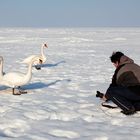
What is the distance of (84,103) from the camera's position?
787 centimetres

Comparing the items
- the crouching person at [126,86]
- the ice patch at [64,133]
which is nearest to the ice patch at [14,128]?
the ice patch at [64,133]

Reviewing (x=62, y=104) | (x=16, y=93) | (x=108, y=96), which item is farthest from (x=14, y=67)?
(x=108, y=96)

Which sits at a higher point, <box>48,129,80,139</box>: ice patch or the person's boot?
the person's boot

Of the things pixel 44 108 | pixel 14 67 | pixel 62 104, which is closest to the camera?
pixel 44 108

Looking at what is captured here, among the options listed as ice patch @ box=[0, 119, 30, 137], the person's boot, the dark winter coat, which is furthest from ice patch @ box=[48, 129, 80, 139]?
the dark winter coat

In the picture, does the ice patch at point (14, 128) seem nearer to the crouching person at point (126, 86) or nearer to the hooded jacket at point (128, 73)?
the crouching person at point (126, 86)

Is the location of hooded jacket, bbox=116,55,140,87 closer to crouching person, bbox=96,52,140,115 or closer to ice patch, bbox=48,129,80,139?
crouching person, bbox=96,52,140,115

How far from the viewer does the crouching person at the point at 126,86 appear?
6598 mm

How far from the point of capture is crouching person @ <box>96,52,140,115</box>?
260 inches

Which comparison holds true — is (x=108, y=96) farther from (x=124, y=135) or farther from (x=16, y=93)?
(x=16, y=93)

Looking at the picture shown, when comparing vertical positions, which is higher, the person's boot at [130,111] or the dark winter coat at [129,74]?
the dark winter coat at [129,74]

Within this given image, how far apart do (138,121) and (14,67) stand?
9.97 m

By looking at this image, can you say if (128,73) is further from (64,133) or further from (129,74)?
(64,133)

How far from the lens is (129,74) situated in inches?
260
